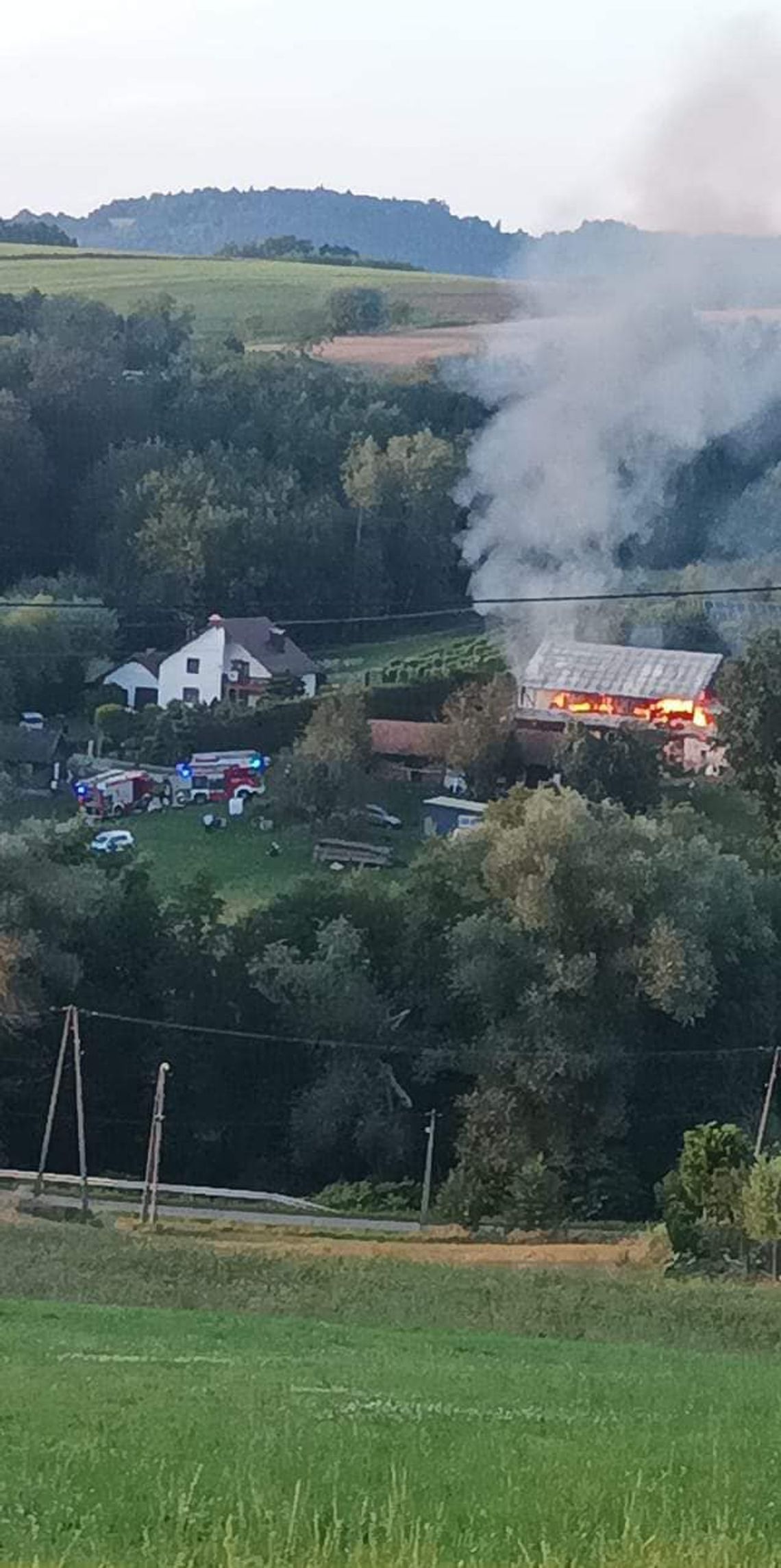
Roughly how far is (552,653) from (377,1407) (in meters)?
24.6

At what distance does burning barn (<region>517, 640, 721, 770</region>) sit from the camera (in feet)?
96.6

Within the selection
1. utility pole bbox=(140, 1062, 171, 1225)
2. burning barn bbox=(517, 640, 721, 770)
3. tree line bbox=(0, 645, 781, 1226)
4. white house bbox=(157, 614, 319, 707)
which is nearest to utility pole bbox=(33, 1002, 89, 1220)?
tree line bbox=(0, 645, 781, 1226)

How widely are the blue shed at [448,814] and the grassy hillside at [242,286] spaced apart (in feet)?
41.6

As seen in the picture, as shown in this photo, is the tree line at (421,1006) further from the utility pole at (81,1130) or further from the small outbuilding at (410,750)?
the small outbuilding at (410,750)

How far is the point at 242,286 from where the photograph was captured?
1828 inches

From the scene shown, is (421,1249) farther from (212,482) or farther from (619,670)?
(212,482)

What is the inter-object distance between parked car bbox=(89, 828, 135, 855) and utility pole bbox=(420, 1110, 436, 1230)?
5281 mm

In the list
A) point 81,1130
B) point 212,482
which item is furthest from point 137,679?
point 81,1130

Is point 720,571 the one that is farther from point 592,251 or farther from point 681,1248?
point 681,1248

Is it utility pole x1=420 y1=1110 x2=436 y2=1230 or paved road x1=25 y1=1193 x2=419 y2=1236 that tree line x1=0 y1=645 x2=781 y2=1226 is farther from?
paved road x1=25 y1=1193 x2=419 y2=1236

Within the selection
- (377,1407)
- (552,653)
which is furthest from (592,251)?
(377,1407)

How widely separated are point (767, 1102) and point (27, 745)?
1282cm

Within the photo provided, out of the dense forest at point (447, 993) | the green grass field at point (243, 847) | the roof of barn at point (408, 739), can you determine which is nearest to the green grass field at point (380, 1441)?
the dense forest at point (447, 993)

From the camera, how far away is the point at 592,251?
3069 cm
